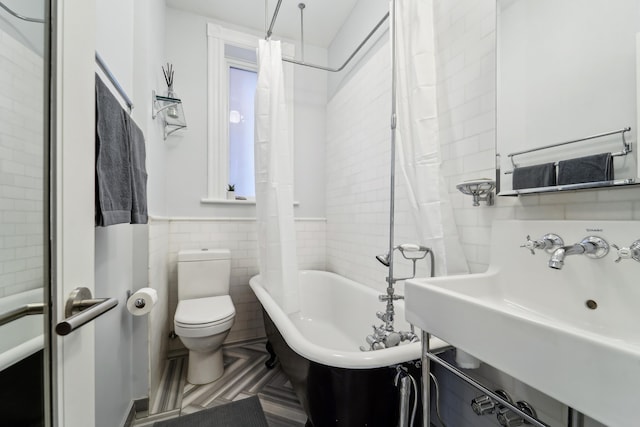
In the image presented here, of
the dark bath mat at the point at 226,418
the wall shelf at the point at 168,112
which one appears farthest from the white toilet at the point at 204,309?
the wall shelf at the point at 168,112

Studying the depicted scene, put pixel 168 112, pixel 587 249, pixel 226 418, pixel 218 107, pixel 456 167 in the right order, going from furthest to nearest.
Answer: pixel 218 107
pixel 168 112
pixel 226 418
pixel 456 167
pixel 587 249

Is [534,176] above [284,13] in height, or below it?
below

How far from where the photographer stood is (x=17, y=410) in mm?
484

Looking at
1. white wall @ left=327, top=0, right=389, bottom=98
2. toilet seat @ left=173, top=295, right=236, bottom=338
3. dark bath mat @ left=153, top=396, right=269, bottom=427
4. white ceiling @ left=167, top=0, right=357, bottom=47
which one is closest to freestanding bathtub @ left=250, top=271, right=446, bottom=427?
dark bath mat @ left=153, top=396, right=269, bottom=427

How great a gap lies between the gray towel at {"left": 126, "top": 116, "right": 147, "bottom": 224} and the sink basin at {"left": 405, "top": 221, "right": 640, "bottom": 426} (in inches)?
47.5

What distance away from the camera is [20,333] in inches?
18.6

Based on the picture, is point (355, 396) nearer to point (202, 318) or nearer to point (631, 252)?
point (631, 252)

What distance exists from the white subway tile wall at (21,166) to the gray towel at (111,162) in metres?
0.47

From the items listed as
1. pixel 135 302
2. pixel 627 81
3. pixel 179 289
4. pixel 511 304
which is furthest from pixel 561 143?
pixel 179 289

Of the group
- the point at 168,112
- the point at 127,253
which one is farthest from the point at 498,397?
the point at 168,112

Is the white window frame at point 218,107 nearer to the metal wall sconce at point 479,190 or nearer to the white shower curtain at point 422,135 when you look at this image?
the white shower curtain at point 422,135

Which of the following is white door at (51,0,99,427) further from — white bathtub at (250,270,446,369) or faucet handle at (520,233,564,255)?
faucet handle at (520,233,564,255)

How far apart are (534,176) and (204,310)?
6.61ft

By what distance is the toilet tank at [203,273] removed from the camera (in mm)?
2174
